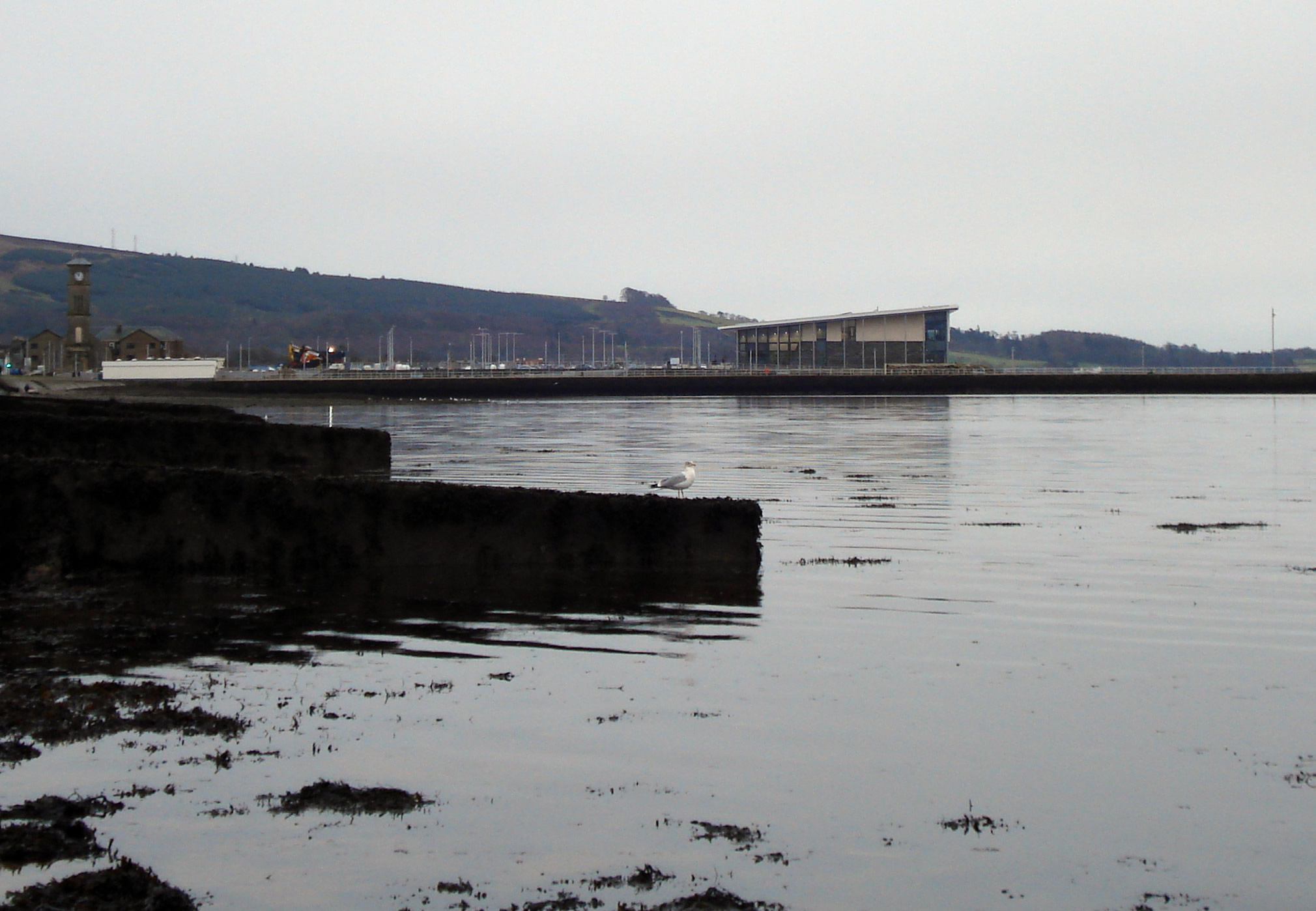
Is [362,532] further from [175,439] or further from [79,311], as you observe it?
[79,311]

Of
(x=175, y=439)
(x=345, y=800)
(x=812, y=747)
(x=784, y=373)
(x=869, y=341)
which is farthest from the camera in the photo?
(x=869, y=341)

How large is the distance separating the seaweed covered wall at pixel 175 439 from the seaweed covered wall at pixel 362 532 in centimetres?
465

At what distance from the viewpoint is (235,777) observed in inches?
286

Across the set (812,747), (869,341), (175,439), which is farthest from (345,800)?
(869,341)

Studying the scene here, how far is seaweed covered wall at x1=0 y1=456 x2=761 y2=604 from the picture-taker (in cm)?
1457

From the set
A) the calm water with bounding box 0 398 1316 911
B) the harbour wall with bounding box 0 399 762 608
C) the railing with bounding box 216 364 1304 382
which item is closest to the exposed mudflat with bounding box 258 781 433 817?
the calm water with bounding box 0 398 1316 911

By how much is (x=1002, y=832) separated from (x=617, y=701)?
3071mm

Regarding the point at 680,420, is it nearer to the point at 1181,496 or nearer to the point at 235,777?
the point at 1181,496

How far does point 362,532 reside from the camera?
15.2m

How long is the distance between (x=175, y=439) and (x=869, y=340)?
534 ft

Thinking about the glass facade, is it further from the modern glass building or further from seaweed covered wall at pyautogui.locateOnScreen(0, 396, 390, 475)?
seaweed covered wall at pyautogui.locateOnScreen(0, 396, 390, 475)

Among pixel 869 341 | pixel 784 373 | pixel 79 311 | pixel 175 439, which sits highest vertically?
pixel 79 311

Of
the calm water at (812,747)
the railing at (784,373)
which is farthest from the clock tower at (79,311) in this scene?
the calm water at (812,747)

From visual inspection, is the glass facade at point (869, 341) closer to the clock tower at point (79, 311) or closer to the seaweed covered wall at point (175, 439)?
the clock tower at point (79, 311)
